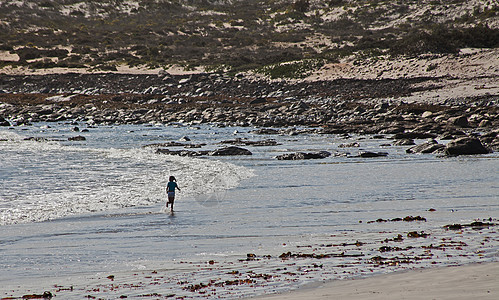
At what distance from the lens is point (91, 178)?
20.5 metres

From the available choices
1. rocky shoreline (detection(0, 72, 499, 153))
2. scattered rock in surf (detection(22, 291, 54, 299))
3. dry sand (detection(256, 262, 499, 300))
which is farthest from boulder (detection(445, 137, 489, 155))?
scattered rock in surf (detection(22, 291, 54, 299))

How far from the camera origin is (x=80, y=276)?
28.3 feet

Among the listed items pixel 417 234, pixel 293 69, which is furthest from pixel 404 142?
pixel 293 69

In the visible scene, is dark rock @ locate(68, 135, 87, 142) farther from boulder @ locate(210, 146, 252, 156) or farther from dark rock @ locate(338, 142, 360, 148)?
dark rock @ locate(338, 142, 360, 148)

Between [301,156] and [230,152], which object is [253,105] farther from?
[301,156]

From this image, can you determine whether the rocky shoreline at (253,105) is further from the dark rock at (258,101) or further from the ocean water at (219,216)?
the ocean water at (219,216)

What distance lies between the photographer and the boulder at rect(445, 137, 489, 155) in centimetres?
2456

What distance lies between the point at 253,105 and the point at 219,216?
130ft

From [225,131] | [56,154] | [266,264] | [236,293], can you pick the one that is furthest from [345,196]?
[225,131]

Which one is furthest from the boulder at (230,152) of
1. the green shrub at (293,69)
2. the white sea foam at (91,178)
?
the green shrub at (293,69)

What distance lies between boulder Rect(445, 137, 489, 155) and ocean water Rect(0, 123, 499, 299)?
816 millimetres

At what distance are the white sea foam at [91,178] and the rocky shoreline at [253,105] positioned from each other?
36.3 feet

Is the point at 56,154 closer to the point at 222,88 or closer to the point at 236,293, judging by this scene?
the point at 236,293

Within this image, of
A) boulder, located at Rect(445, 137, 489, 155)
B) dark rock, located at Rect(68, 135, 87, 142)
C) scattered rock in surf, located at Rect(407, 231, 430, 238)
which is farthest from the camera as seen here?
dark rock, located at Rect(68, 135, 87, 142)
